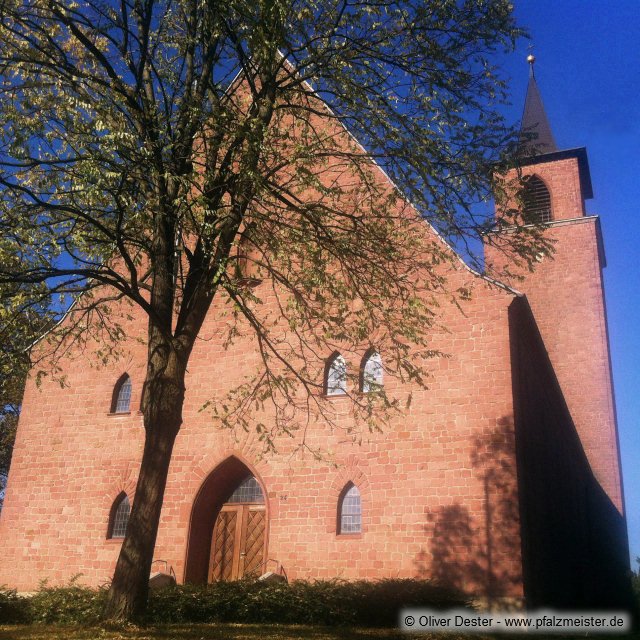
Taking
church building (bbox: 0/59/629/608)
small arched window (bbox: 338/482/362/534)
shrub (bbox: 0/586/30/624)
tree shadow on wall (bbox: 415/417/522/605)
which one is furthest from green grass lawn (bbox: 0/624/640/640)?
small arched window (bbox: 338/482/362/534)

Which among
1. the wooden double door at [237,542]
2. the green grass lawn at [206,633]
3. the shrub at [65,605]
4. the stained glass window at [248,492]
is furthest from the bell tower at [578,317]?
the shrub at [65,605]

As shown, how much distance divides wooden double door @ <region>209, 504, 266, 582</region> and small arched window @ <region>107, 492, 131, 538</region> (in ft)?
7.20

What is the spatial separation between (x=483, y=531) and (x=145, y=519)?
7.14 m

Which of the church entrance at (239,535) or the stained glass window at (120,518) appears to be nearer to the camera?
the church entrance at (239,535)

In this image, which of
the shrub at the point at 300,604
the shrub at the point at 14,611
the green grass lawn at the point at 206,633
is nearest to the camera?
the green grass lawn at the point at 206,633

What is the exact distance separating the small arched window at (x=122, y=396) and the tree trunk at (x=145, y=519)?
9.12 metres

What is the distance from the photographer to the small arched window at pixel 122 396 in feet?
57.9

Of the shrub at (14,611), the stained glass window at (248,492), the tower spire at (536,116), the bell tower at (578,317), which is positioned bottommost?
the shrub at (14,611)

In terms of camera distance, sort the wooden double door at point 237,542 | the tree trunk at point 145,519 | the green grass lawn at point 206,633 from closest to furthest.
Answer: the green grass lawn at point 206,633, the tree trunk at point 145,519, the wooden double door at point 237,542

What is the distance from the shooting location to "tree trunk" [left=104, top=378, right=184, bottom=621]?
8102mm

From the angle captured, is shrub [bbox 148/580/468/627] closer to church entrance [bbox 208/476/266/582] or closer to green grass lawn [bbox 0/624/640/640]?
green grass lawn [bbox 0/624/640/640]

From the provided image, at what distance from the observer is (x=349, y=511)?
14.6m

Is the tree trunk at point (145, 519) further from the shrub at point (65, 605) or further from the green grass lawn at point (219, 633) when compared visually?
the shrub at point (65, 605)

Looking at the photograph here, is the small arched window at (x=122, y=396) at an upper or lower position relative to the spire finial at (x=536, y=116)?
lower
